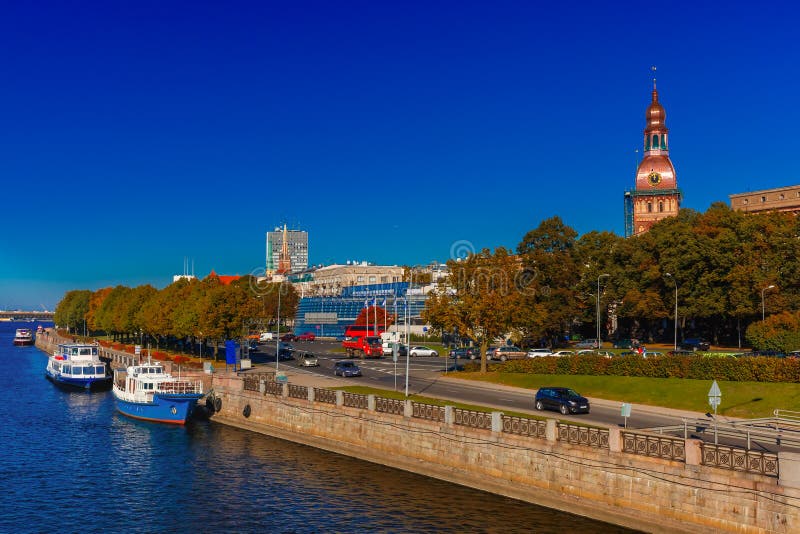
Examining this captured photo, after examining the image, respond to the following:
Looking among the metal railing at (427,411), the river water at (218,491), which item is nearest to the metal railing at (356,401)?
the river water at (218,491)

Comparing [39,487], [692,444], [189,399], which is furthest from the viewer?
[189,399]

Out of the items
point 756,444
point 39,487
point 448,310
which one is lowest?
point 39,487

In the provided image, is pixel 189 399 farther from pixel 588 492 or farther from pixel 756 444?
pixel 756 444

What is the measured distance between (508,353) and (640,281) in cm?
2322

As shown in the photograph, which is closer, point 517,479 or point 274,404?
point 517,479

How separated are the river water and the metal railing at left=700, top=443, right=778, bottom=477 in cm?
505

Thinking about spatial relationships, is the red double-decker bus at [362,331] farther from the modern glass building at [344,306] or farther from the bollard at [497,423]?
the bollard at [497,423]

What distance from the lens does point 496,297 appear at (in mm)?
70750

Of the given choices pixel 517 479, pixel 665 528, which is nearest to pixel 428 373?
pixel 517 479

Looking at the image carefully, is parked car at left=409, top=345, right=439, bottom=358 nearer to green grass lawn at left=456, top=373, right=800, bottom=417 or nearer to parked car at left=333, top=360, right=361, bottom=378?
parked car at left=333, top=360, right=361, bottom=378

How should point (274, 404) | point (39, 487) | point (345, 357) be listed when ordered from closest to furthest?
point (39, 487)
point (274, 404)
point (345, 357)

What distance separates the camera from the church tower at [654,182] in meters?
189

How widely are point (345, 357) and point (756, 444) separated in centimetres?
6898

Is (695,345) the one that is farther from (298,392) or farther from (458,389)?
(298,392)
